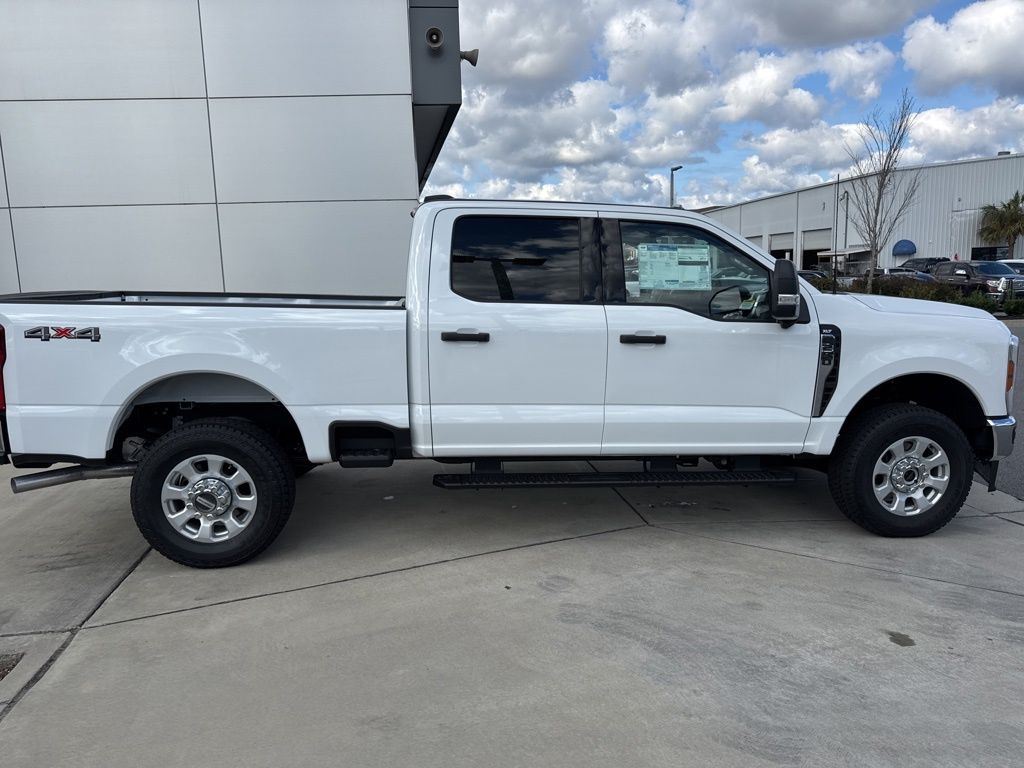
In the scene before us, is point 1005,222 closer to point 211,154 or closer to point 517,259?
point 211,154

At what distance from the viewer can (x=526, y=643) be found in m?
3.45

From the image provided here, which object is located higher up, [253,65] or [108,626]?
[253,65]

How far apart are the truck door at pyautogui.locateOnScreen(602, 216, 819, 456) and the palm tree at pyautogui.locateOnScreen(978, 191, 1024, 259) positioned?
4746 centimetres

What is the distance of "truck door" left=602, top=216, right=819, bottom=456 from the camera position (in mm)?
4477

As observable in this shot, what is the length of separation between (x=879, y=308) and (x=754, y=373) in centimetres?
97

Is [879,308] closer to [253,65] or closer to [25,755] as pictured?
[25,755]

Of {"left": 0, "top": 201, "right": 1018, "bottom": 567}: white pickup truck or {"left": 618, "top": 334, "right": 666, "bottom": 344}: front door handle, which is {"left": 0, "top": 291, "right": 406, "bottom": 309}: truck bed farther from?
{"left": 618, "top": 334, "right": 666, "bottom": 344}: front door handle

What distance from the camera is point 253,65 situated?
9.61m

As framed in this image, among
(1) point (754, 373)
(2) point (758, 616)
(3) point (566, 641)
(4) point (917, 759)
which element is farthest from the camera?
(1) point (754, 373)

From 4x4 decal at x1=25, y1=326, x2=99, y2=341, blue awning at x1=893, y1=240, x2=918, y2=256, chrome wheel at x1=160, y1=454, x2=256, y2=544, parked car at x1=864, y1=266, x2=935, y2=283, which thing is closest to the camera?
4x4 decal at x1=25, y1=326, x2=99, y2=341

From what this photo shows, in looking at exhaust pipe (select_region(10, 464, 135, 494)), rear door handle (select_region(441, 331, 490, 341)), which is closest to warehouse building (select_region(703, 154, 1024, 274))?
rear door handle (select_region(441, 331, 490, 341))

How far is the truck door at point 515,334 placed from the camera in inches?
172

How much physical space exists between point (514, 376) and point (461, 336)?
0.40 m

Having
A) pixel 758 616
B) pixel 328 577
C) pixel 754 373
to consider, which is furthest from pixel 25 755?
pixel 754 373
